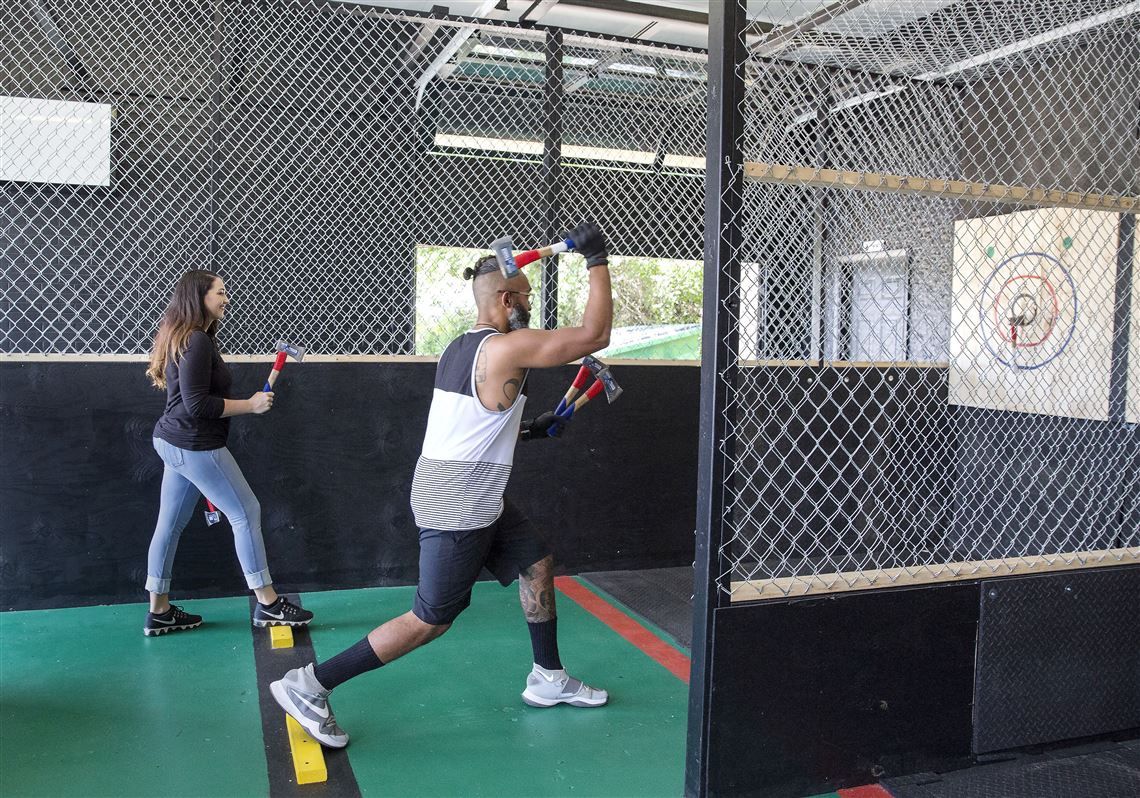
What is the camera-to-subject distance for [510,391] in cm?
285

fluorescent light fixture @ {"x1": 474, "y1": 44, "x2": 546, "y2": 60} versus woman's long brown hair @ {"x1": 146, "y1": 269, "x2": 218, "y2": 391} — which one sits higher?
fluorescent light fixture @ {"x1": 474, "y1": 44, "x2": 546, "y2": 60}

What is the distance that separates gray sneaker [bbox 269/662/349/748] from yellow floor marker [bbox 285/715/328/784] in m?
0.04

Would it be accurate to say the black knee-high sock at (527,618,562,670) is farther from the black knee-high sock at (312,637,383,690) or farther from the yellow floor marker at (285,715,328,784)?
the yellow floor marker at (285,715,328,784)

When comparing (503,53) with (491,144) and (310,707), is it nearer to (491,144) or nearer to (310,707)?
(491,144)

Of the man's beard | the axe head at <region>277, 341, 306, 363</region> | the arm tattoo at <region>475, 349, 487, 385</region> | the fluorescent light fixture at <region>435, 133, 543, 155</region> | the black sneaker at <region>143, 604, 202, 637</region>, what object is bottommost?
the black sneaker at <region>143, 604, 202, 637</region>

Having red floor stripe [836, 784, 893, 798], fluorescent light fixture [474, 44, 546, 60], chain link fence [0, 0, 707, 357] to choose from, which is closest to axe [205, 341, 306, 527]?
chain link fence [0, 0, 707, 357]

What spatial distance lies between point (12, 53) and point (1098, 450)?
817 centimetres

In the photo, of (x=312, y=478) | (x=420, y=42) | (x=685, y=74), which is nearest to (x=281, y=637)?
(x=312, y=478)

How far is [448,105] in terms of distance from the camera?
8.75 meters

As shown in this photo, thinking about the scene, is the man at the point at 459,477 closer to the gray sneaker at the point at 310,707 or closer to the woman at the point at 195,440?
the gray sneaker at the point at 310,707

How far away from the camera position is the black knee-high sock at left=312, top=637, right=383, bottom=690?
2.95 m

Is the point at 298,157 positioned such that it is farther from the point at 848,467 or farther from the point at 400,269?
the point at 848,467

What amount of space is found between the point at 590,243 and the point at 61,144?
5874 mm

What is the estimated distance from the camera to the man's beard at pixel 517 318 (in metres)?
3.00
